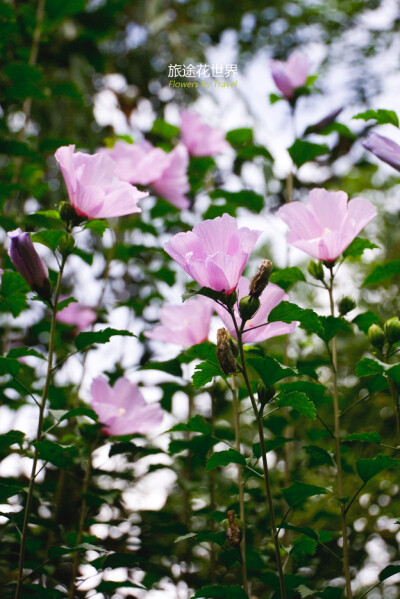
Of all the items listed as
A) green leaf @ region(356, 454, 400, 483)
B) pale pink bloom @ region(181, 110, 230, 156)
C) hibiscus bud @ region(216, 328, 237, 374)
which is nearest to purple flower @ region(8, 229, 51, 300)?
hibiscus bud @ region(216, 328, 237, 374)

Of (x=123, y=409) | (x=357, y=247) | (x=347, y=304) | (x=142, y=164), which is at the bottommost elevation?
(x=123, y=409)

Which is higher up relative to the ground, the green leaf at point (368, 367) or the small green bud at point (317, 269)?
the small green bud at point (317, 269)

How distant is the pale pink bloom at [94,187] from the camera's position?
1.01 m

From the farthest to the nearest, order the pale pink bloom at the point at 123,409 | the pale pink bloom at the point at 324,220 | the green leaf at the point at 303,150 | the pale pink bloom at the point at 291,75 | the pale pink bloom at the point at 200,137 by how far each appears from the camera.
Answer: the pale pink bloom at the point at 200,137 → the pale pink bloom at the point at 291,75 → the green leaf at the point at 303,150 → the pale pink bloom at the point at 123,409 → the pale pink bloom at the point at 324,220

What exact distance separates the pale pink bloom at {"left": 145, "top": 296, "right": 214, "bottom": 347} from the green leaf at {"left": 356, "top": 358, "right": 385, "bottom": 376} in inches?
15.1

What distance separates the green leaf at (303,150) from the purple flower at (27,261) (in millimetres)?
815

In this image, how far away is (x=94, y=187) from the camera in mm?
997

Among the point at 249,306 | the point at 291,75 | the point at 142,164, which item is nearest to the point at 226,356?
the point at 249,306

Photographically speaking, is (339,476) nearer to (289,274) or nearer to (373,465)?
(373,465)

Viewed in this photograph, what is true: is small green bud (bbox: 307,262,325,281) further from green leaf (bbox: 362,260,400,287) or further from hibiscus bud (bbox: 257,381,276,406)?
hibiscus bud (bbox: 257,381,276,406)

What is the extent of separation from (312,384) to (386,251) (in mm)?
2132

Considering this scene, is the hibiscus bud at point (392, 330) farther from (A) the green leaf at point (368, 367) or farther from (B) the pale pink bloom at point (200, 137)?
(B) the pale pink bloom at point (200, 137)

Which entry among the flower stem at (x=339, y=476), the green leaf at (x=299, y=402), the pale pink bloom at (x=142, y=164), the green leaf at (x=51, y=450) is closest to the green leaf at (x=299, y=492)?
the flower stem at (x=339, y=476)

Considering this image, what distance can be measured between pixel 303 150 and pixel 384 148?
1.60ft
